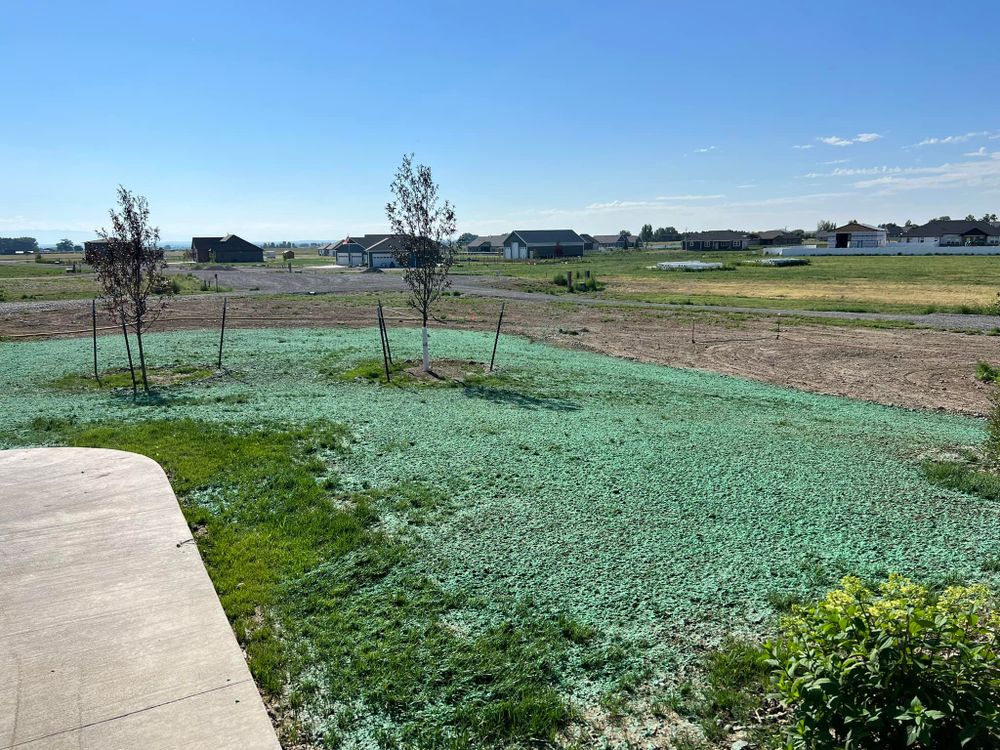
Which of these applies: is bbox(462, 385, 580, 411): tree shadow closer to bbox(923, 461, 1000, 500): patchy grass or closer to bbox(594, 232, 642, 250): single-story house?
bbox(923, 461, 1000, 500): patchy grass

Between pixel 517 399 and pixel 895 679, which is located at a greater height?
pixel 895 679

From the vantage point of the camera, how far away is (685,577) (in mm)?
5723

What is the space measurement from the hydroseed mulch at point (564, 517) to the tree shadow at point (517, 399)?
8 cm

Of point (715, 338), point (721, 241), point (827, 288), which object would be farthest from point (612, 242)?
point (715, 338)

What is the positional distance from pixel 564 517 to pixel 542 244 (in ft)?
345

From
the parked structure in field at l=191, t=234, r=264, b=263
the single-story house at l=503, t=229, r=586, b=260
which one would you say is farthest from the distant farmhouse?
the single-story house at l=503, t=229, r=586, b=260

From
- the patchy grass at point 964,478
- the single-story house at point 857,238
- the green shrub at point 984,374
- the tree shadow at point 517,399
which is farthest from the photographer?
the single-story house at point 857,238

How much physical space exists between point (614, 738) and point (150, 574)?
402cm

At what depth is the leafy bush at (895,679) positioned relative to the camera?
110 inches

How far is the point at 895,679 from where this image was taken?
2902 mm

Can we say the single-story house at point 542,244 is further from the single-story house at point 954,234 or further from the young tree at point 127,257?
the young tree at point 127,257

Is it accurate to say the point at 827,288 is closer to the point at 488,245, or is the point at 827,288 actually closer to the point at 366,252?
the point at 366,252

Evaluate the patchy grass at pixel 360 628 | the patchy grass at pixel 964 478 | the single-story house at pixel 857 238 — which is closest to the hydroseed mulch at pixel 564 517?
the patchy grass at pixel 360 628

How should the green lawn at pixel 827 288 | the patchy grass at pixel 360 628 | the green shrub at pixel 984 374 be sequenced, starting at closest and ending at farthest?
the patchy grass at pixel 360 628 < the green shrub at pixel 984 374 < the green lawn at pixel 827 288
